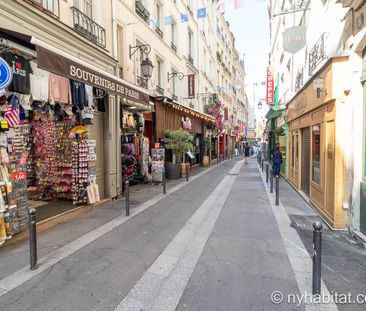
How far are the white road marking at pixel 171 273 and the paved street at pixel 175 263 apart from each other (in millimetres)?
13

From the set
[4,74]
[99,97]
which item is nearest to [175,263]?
[4,74]

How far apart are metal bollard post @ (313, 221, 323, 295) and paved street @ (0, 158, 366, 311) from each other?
0.71 ft

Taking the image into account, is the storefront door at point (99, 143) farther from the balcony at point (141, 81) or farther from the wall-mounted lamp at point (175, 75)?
the wall-mounted lamp at point (175, 75)

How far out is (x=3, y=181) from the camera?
181 inches

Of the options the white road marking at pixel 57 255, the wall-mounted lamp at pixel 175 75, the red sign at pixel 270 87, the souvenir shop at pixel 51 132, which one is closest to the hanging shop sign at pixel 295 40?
the souvenir shop at pixel 51 132

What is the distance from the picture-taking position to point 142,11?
1180cm

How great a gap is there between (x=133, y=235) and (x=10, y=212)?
2308 mm

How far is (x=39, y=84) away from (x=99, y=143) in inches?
115

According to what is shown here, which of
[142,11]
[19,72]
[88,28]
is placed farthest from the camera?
[142,11]

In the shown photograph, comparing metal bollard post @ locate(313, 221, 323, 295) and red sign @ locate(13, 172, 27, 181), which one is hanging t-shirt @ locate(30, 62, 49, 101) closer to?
red sign @ locate(13, 172, 27, 181)

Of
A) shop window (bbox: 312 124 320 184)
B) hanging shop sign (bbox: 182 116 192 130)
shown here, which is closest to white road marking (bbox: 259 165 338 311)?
shop window (bbox: 312 124 320 184)

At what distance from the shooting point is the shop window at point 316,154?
288 inches

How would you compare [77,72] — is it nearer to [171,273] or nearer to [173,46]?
A: [171,273]

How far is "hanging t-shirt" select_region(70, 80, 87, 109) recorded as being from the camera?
640cm
